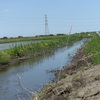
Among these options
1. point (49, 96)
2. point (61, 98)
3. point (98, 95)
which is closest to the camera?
point (98, 95)

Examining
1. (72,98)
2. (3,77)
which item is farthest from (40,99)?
(3,77)

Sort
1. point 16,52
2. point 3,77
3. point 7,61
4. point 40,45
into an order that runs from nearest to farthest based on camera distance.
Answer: point 3,77, point 7,61, point 16,52, point 40,45

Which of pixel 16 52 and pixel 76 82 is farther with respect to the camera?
pixel 16 52

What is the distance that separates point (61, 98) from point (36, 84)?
8.34 meters

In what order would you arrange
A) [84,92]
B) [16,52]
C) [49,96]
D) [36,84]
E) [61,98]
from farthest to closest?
[16,52]
[36,84]
[49,96]
[61,98]
[84,92]

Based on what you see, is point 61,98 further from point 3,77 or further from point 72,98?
point 3,77

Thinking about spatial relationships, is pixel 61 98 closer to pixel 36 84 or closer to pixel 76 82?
pixel 76 82

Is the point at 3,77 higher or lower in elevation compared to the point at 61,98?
lower

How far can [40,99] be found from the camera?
9859 millimetres

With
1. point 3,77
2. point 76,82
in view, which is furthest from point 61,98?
point 3,77

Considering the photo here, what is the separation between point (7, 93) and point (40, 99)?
5.80 m

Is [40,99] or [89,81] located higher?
[89,81]

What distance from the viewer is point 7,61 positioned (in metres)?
28.4

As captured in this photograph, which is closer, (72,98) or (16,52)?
(72,98)
